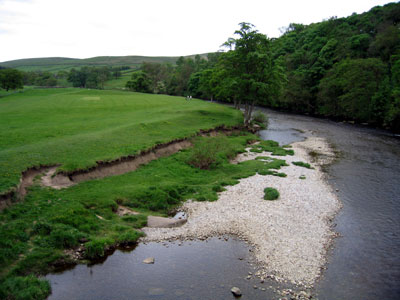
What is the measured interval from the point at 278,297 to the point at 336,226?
990 cm

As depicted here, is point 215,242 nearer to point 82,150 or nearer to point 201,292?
point 201,292

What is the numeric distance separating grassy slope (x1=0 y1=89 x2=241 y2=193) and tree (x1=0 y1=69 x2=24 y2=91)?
59.0 meters

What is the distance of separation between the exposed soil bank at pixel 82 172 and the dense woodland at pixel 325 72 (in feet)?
89.2

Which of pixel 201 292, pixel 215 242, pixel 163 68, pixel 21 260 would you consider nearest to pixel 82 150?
pixel 21 260

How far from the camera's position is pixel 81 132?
36656mm

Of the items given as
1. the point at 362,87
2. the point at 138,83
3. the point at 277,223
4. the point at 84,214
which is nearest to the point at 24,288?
the point at 84,214

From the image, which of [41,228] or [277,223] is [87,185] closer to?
[41,228]

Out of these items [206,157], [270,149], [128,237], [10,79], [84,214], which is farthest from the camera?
[10,79]

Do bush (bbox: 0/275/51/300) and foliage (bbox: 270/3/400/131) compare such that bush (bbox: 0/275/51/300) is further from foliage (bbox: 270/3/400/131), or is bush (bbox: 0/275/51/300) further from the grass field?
foliage (bbox: 270/3/400/131)

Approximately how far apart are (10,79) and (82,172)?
99.5m

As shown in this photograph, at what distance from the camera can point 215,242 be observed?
736 inches

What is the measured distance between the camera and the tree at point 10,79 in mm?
98812

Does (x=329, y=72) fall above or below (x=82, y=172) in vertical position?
above

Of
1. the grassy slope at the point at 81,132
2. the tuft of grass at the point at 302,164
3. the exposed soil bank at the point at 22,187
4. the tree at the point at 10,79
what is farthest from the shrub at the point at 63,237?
the tree at the point at 10,79
